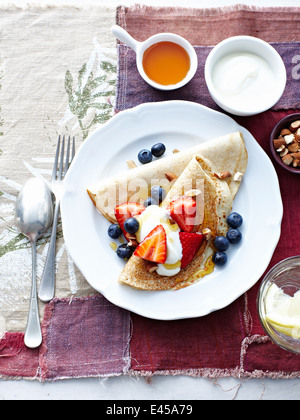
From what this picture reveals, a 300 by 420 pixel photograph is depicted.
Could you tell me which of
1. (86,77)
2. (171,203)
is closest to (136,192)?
(171,203)

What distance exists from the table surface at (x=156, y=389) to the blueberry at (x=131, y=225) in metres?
0.79

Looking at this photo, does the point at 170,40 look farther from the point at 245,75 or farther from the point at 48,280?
the point at 48,280

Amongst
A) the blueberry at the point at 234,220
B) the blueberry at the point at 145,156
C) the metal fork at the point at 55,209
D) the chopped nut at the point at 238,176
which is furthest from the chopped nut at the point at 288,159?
the metal fork at the point at 55,209

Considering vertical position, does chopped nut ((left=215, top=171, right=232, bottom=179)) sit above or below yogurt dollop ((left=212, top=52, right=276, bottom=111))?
below

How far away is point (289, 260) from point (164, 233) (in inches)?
25.5

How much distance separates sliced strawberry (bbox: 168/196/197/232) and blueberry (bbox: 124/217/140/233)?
19 cm

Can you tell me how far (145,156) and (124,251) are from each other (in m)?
0.52

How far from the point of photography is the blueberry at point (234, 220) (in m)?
2.29

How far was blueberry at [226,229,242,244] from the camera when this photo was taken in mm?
2293

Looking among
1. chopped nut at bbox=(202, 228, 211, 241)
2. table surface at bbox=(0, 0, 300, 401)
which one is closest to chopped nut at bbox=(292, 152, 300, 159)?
chopped nut at bbox=(202, 228, 211, 241)

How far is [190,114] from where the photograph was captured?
237 cm

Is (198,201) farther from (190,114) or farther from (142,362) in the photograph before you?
(142,362)

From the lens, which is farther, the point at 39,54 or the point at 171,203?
the point at 39,54

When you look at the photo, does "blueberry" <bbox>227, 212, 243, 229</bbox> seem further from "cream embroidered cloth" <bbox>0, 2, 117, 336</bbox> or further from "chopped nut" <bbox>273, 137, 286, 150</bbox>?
"cream embroidered cloth" <bbox>0, 2, 117, 336</bbox>
